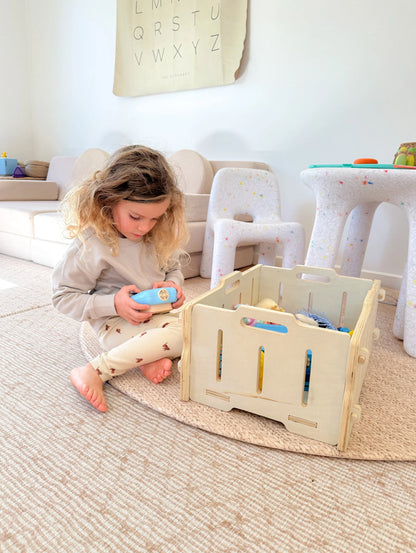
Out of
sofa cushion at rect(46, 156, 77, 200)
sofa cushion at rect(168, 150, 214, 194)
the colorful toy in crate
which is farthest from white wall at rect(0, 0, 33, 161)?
sofa cushion at rect(168, 150, 214, 194)

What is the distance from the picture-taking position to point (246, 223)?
1605mm

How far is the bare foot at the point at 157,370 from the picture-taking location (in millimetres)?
891

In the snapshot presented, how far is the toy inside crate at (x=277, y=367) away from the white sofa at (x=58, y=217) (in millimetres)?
948

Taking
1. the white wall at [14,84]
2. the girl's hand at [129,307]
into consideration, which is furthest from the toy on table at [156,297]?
the white wall at [14,84]

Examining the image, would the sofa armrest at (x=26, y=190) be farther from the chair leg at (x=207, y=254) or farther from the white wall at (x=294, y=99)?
the chair leg at (x=207, y=254)

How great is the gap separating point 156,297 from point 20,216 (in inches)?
59.3

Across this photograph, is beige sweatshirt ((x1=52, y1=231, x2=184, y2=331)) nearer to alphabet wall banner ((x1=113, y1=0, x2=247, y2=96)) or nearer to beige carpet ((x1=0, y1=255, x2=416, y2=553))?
beige carpet ((x1=0, y1=255, x2=416, y2=553))

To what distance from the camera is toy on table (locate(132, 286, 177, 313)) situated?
875mm

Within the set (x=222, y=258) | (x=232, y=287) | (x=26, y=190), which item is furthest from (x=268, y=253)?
(x=26, y=190)

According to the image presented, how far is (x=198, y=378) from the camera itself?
812mm

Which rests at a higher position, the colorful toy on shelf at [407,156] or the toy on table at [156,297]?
the colorful toy on shelf at [407,156]

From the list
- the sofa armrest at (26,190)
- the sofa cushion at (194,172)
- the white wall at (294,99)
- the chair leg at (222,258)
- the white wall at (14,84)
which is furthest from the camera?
the white wall at (14,84)

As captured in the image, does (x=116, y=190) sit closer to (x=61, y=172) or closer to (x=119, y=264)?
(x=119, y=264)

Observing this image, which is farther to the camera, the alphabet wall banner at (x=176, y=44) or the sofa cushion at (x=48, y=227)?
the alphabet wall banner at (x=176, y=44)
